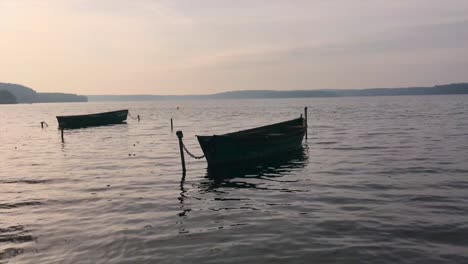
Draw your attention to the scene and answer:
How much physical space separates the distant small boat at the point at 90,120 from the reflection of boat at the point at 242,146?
41553 millimetres

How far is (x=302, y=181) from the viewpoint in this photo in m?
19.7

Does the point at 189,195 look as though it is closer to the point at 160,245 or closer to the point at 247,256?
the point at 160,245

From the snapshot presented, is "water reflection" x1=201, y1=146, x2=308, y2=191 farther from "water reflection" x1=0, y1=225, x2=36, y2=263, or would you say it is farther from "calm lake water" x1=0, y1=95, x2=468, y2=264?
"water reflection" x1=0, y1=225, x2=36, y2=263

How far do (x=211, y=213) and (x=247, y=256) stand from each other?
434cm

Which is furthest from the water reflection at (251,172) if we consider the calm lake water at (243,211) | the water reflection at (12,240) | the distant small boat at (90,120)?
the distant small boat at (90,120)

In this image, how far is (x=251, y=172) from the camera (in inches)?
889

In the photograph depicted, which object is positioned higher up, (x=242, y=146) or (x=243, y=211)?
(x=242, y=146)

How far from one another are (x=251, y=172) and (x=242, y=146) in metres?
2.68

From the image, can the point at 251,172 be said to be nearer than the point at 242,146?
Yes

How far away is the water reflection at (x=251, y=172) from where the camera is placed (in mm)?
19609

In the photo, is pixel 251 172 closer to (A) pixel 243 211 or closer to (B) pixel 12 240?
(A) pixel 243 211

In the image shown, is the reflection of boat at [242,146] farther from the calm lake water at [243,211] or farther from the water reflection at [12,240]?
the water reflection at [12,240]

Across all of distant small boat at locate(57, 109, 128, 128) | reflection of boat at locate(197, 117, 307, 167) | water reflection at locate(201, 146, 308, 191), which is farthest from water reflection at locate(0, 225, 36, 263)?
distant small boat at locate(57, 109, 128, 128)

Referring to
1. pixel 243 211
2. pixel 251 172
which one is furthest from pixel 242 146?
pixel 243 211
